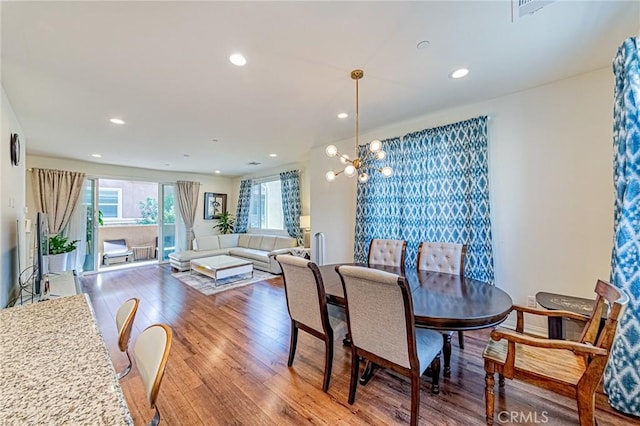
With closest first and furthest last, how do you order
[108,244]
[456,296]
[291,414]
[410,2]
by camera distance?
[410,2], [291,414], [456,296], [108,244]

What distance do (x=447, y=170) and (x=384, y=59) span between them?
1.67 metres

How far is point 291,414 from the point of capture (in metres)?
1.72

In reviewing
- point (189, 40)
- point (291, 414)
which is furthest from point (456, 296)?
point (189, 40)

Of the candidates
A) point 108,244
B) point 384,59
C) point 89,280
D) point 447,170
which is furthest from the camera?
point 108,244

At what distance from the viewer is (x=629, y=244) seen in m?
1.67

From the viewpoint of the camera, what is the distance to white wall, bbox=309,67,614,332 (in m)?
2.38

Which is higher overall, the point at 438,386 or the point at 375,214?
the point at 375,214

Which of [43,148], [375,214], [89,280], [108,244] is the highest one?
[43,148]

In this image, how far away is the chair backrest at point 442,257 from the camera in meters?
2.58

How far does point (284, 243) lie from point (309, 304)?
402cm

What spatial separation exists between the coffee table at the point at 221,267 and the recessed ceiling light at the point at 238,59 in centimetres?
359

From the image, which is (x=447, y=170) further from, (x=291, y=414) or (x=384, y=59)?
(x=291, y=414)

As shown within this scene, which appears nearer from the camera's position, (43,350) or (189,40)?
(43,350)

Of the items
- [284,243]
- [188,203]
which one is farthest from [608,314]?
[188,203]
